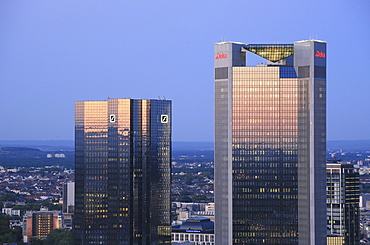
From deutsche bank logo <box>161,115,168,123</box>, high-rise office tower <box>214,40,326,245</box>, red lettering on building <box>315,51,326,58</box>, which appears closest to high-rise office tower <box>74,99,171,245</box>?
deutsche bank logo <box>161,115,168,123</box>

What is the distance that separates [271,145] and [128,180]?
173 feet

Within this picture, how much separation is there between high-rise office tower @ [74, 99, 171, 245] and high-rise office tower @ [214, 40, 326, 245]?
45.9m

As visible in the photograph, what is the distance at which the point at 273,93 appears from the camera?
14400 cm

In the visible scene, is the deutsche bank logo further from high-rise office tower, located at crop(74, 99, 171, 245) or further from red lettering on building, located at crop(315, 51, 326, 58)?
red lettering on building, located at crop(315, 51, 326, 58)

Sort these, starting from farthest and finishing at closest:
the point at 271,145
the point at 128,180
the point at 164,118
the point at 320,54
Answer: the point at 164,118
the point at 128,180
the point at 271,145
the point at 320,54

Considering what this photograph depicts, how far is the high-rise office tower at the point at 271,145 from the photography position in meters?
141

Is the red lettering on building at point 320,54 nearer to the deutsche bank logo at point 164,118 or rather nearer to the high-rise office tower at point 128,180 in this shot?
the high-rise office tower at point 128,180

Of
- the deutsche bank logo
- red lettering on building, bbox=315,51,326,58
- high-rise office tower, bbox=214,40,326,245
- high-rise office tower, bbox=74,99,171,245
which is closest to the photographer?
red lettering on building, bbox=315,51,326,58

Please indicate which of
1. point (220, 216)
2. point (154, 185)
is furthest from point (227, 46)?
point (154, 185)

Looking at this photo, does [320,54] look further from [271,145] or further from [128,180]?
[128,180]

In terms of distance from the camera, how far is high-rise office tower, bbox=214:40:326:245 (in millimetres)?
141375

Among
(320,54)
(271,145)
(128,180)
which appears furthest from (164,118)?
(320,54)

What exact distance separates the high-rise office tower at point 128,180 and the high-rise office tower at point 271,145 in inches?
1808

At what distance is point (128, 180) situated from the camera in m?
190
